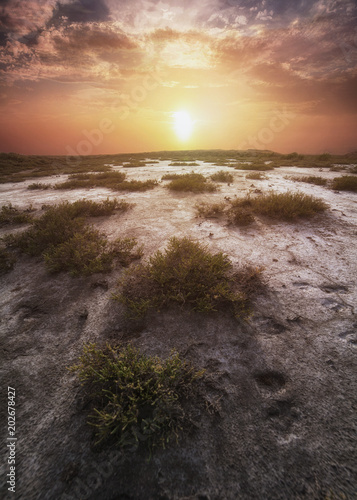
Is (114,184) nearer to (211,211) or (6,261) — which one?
(211,211)

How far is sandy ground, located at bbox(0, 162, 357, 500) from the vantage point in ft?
4.12

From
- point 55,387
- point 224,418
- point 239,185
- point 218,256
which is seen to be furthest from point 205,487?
point 239,185

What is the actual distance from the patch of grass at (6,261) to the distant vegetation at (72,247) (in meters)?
0.26

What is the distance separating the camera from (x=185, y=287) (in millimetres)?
2637

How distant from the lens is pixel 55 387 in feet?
5.86

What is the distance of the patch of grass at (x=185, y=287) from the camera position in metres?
2.49

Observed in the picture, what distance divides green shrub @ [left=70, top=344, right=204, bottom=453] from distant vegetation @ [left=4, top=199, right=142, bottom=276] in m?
1.74

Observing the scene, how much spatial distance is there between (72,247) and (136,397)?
2.80 meters

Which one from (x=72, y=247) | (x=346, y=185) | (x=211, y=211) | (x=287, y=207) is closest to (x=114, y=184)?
(x=211, y=211)

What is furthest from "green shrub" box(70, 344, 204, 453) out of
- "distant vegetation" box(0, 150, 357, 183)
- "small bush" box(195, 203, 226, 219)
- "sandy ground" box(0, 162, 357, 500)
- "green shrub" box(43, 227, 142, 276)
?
"distant vegetation" box(0, 150, 357, 183)

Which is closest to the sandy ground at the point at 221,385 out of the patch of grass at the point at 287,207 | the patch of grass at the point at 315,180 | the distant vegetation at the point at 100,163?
the patch of grass at the point at 287,207

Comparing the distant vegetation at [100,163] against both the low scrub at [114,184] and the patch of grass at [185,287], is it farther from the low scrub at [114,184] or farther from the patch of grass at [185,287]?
the patch of grass at [185,287]

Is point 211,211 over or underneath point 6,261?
over

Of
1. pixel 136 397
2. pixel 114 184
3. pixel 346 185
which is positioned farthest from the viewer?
pixel 114 184
